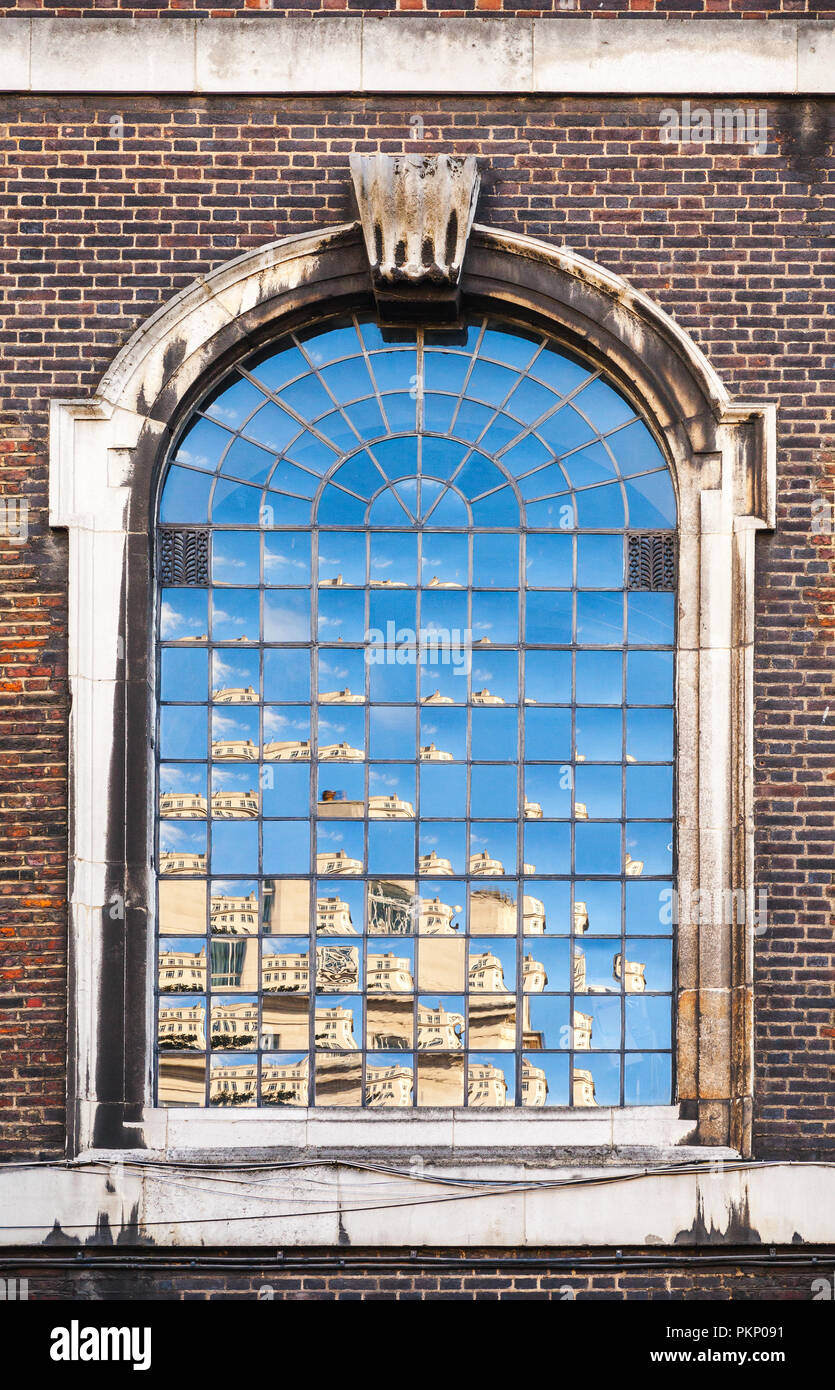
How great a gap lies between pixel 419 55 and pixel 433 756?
4.10m

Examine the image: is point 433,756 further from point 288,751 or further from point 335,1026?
point 335,1026

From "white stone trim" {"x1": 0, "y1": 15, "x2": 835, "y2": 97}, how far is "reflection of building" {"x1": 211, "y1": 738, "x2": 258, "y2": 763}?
150 inches

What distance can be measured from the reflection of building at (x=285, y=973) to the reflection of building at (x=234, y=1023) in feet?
0.48

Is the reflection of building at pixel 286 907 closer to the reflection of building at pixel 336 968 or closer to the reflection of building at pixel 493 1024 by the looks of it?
the reflection of building at pixel 336 968

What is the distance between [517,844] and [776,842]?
1.47 metres

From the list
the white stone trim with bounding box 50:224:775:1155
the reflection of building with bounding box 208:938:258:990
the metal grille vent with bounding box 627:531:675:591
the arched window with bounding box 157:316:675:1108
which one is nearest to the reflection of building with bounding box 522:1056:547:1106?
the arched window with bounding box 157:316:675:1108

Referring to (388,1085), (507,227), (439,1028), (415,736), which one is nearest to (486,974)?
(439,1028)

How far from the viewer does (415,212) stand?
28.7 ft

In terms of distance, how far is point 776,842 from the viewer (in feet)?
28.4

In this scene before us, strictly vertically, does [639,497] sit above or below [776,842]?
above

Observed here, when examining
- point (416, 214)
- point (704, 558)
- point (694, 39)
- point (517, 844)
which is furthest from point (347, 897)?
point (694, 39)

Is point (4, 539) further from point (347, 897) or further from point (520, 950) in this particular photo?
point (520, 950)

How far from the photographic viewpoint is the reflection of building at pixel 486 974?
344 inches

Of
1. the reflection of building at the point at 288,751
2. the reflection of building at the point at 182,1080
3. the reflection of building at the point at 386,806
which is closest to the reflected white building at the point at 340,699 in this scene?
the reflection of building at the point at 288,751
